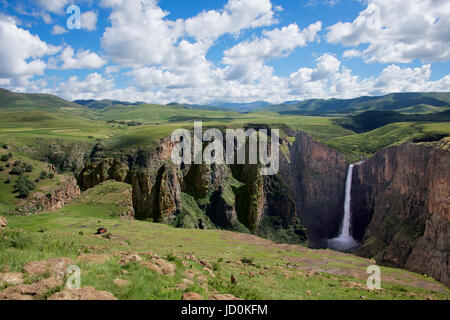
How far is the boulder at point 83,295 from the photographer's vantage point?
969 centimetres

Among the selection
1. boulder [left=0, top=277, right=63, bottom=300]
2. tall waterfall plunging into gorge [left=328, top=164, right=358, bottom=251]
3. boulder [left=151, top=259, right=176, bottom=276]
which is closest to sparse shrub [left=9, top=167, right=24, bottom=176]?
boulder [left=151, top=259, right=176, bottom=276]

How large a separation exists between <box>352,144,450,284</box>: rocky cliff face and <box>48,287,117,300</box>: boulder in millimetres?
82105

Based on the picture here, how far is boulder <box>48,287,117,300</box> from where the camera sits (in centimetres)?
969

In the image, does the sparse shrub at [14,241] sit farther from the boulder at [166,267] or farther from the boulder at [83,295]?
the boulder at [83,295]

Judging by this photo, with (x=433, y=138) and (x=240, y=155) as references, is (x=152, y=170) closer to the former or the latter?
(x=240, y=155)

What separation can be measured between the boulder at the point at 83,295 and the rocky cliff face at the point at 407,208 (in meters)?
82.1

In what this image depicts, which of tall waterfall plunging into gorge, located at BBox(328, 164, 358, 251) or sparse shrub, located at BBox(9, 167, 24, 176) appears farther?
tall waterfall plunging into gorge, located at BBox(328, 164, 358, 251)

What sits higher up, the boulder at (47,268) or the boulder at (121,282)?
the boulder at (47,268)

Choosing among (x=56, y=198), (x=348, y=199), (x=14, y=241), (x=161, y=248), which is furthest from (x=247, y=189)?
(x=14, y=241)

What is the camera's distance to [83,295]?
10023 millimetres

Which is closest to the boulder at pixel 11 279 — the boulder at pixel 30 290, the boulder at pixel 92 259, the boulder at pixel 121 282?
the boulder at pixel 30 290

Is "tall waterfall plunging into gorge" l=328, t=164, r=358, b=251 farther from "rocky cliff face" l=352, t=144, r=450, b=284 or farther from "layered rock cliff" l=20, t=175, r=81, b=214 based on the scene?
"layered rock cliff" l=20, t=175, r=81, b=214
